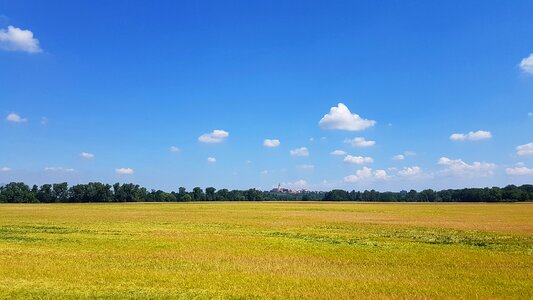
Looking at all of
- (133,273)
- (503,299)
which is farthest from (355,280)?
(133,273)

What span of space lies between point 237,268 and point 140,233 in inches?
766

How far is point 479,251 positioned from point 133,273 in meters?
21.5

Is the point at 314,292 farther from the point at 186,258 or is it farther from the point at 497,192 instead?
the point at 497,192

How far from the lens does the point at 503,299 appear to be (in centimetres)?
1659

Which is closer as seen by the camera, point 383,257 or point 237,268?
point 237,268

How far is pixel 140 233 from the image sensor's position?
3956 centimetres

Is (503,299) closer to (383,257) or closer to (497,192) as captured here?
(383,257)

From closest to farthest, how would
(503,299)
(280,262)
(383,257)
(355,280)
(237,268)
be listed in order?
1. (503,299)
2. (355,280)
3. (237,268)
4. (280,262)
5. (383,257)

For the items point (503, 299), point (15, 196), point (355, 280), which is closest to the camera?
point (503, 299)

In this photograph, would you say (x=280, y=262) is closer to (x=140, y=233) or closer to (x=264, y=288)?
(x=264, y=288)

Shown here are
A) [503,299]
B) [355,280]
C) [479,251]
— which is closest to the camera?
[503,299]

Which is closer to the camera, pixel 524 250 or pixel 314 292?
pixel 314 292

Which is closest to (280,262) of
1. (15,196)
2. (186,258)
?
(186,258)

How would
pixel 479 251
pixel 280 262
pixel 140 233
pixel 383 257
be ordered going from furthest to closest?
1. pixel 140 233
2. pixel 479 251
3. pixel 383 257
4. pixel 280 262
